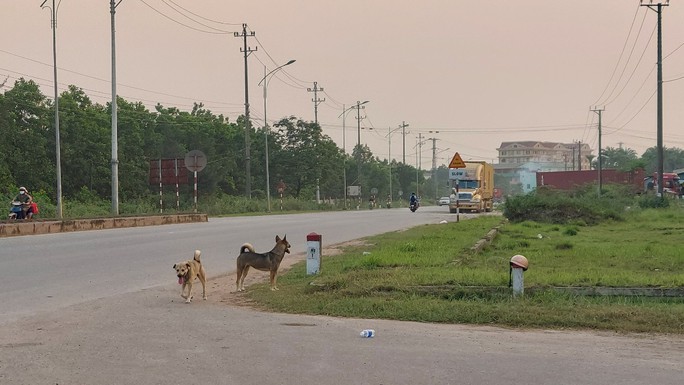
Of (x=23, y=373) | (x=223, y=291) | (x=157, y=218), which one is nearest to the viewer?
(x=23, y=373)

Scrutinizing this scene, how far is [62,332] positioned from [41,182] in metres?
48.4

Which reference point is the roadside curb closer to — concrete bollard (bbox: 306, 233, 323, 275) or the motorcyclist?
the motorcyclist

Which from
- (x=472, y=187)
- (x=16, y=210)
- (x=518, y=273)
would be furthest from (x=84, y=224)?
(x=472, y=187)

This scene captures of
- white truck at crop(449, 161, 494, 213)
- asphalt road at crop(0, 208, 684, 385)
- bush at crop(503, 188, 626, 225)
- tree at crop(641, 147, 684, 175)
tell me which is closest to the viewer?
asphalt road at crop(0, 208, 684, 385)

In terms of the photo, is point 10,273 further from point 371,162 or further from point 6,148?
point 371,162

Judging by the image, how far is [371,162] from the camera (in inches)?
5015

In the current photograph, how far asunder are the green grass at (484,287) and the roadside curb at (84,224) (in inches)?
463

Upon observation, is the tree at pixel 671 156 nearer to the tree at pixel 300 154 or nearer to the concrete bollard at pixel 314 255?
the tree at pixel 300 154

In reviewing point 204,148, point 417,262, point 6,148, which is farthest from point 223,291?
point 204,148

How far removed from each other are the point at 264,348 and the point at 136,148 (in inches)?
2313

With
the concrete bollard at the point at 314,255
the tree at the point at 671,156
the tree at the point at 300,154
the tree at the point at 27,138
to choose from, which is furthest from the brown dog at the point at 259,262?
the tree at the point at 671,156

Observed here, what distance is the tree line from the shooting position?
5375 centimetres

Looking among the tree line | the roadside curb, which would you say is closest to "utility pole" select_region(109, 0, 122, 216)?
the roadside curb

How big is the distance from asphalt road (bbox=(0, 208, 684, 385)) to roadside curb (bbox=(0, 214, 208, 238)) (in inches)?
535
